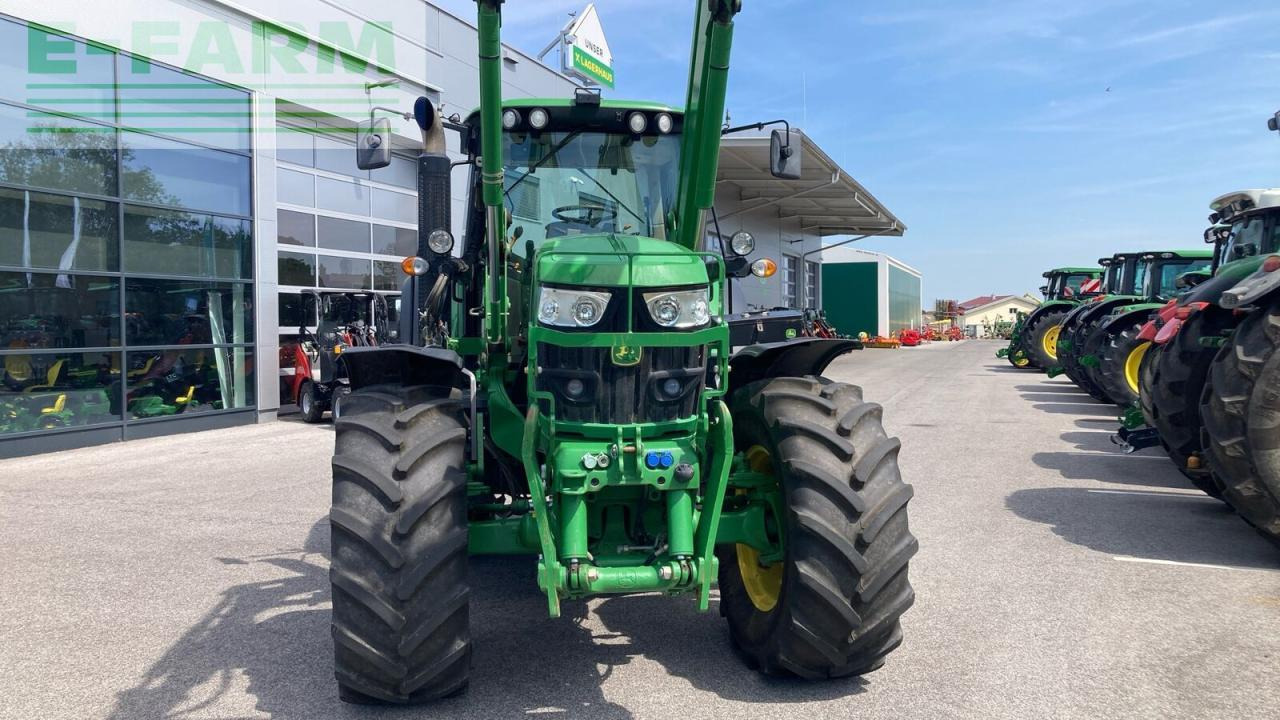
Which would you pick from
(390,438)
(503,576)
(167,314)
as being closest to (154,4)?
(167,314)

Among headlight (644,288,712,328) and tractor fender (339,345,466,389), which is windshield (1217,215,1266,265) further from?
tractor fender (339,345,466,389)

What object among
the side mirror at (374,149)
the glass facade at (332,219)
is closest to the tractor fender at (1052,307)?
the glass facade at (332,219)

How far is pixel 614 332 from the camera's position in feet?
11.5

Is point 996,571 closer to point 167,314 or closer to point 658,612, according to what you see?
point 658,612

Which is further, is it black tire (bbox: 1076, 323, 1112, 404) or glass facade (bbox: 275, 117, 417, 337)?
glass facade (bbox: 275, 117, 417, 337)

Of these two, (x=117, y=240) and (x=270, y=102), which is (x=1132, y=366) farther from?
(x=117, y=240)

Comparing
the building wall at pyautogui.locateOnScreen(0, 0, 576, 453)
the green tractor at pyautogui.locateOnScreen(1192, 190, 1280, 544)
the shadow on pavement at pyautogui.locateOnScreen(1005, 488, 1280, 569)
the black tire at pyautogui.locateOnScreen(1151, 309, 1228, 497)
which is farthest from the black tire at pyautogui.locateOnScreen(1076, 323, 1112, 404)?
the building wall at pyautogui.locateOnScreen(0, 0, 576, 453)

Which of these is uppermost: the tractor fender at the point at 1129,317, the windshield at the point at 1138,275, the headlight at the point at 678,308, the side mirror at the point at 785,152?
the windshield at the point at 1138,275

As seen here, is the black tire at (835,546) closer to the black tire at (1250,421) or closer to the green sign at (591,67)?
the black tire at (1250,421)

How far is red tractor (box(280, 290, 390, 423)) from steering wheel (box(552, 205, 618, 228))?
9872mm

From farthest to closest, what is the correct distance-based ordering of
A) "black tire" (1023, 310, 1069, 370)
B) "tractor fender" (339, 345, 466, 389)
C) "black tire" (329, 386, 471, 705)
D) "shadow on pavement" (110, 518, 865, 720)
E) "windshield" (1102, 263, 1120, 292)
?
1. "black tire" (1023, 310, 1069, 370)
2. "windshield" (1102, 263, 1120, 292)
3. "tractor fender" (339, 345, 466, 389)
4. "shadow on pavement" (110, 518, 865, 720)
5. "black tire" (329, 386, 471, 705)

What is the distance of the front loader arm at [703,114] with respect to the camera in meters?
3.80

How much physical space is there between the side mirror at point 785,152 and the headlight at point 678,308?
1090mm

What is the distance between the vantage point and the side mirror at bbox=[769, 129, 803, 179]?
4.41 m
